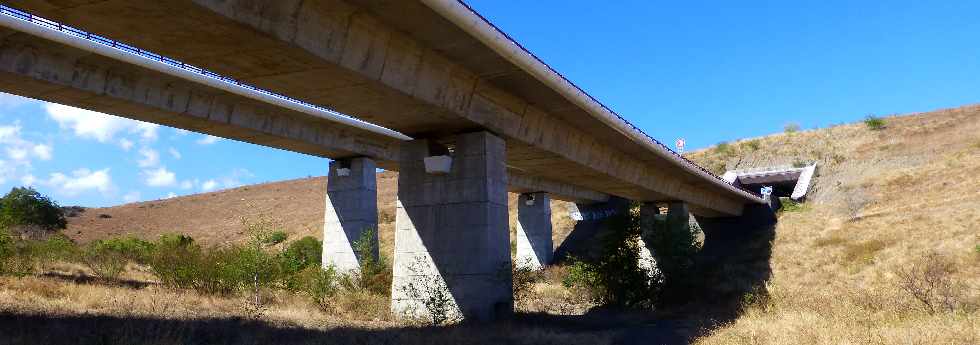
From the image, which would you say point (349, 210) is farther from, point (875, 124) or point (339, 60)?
point (875, 124)

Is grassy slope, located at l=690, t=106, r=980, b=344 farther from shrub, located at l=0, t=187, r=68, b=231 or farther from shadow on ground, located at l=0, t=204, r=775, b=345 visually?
shrub, located at l=0, t=187, r=68, b=231

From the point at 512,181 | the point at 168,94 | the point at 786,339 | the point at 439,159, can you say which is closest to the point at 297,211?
the point at 512,181

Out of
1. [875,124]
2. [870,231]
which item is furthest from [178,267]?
[875,124]

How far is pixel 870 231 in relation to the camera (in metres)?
38.8

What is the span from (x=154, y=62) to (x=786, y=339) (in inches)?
763

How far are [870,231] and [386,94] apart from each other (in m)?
35.1

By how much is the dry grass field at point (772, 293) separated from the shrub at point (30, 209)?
858cm

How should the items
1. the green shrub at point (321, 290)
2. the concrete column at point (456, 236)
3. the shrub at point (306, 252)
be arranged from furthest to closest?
the shrub at point (306, 252) → the green shrub at point (321, 290) → the concrete column at point (456, 236)

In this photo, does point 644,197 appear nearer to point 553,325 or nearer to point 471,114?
point 553,325

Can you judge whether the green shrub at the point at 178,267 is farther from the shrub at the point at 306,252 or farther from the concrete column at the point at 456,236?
the shrub at the point at 306,252

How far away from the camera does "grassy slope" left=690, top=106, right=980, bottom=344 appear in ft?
48.2

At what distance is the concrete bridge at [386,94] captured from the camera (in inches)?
443

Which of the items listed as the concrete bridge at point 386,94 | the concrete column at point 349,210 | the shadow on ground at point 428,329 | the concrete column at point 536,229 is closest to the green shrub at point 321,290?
the concrete bridge at point 386,94

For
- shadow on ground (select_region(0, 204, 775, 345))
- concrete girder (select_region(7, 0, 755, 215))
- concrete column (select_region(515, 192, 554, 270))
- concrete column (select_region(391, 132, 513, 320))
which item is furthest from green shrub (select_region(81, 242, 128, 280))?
concrete column (select_region(515, 192, 554, 270))
